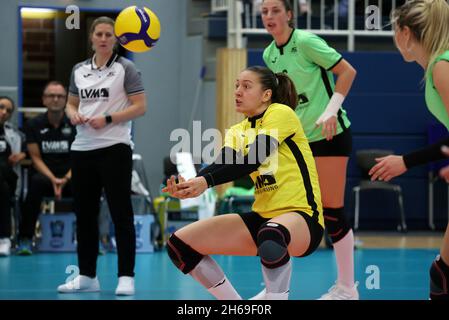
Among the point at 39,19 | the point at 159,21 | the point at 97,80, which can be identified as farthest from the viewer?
the point at 39,19

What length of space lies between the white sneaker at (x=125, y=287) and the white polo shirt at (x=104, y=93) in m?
0.78

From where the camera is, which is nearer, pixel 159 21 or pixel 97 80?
pixel 159 21

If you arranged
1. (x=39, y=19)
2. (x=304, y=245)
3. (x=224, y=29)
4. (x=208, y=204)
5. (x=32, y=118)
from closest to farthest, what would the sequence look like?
(x=304, y=245) → (x=39, y=19) → (x=32, y=118) → (x=208, y=204) → (x=224, y=29)

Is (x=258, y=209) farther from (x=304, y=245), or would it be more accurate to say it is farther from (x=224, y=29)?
(x=224, y=29)

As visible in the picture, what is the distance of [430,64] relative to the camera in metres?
3.42

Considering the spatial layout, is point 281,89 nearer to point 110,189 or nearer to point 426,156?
point 426,156

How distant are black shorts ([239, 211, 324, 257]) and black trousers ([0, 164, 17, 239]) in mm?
4205

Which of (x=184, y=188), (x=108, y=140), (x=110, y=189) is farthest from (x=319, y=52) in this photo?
(x=184, y=188)

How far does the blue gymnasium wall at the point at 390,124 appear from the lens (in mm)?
10234

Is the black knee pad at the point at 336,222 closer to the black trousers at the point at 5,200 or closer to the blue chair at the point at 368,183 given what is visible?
the black trousers at the point at 5,200

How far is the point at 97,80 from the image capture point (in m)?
5.45

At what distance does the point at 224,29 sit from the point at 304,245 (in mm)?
6224

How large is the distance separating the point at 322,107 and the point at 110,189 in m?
1.31
